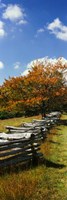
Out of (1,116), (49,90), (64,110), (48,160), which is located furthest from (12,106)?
(64,110)

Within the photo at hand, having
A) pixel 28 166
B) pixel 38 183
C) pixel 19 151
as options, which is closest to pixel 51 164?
pixel 28 166

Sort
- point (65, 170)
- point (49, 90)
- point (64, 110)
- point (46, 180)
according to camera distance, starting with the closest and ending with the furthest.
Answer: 1. point (46, 180)
2. point (65, 170)
3. point (49, 90)
4. point (64, 110)

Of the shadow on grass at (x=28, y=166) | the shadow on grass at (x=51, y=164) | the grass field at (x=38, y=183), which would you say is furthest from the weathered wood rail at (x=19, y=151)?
the grass field at (x=38, y=183)

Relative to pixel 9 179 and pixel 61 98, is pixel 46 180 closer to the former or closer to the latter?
pixel 9 179

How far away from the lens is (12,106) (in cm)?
4172

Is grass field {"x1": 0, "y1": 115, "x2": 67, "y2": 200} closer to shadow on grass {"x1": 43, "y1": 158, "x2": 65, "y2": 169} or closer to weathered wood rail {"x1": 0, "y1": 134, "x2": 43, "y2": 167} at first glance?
shadow on grass {"x1": 43, "y1": 158, "x2": 65, "y2": 169}

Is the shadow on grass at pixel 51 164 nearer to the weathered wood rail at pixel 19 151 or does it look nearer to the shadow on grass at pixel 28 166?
the shadow on grass at pixel 28 166

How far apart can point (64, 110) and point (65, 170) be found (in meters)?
65.1

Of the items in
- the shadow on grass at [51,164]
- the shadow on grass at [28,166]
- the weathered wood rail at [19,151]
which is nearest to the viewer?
the shadow on grass at [28,166]

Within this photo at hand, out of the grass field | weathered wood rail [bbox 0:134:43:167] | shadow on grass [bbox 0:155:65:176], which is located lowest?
the grass field

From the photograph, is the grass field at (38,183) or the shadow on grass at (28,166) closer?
the grass field at (38,183)

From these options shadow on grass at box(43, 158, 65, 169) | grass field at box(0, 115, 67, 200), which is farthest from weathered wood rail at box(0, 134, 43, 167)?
grass field at box(0, 115, 67, 200)

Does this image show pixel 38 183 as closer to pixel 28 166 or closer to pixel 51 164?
pixel 28 166

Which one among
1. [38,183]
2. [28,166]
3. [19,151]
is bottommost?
[38,183]
